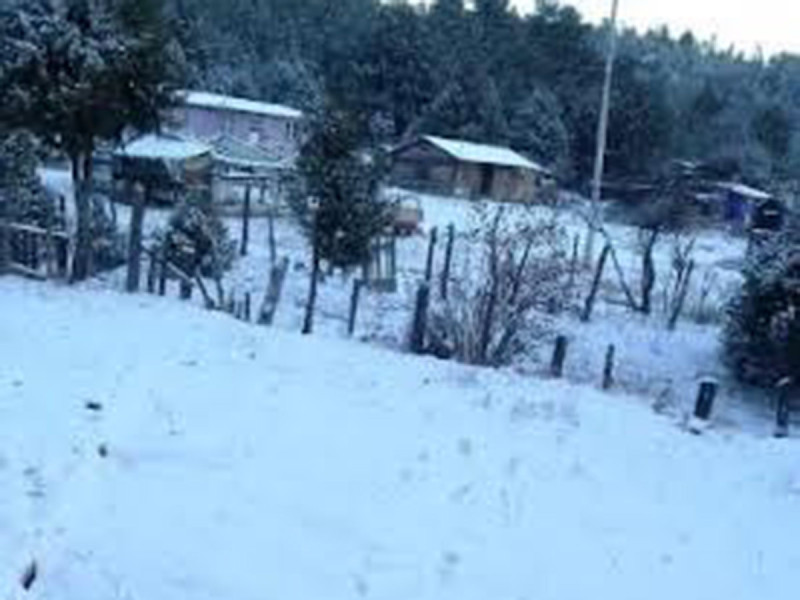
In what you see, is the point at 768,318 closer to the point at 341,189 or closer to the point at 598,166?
the point at 341,189

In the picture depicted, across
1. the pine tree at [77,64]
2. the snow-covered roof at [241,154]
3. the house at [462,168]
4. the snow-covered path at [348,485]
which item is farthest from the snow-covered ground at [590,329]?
the house at [462,168]

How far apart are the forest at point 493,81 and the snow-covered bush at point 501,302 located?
50003 millimetres

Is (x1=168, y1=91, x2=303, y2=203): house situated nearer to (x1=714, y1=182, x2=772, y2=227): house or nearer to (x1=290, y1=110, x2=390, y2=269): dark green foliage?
(x1=714, y1=182, x2=772, y2=227): house

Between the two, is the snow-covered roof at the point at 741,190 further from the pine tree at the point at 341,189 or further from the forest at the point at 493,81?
the pine tree at the point at 341,189

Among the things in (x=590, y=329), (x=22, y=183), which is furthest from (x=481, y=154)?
(x=22, y=183)

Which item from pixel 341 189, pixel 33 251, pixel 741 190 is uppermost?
pixel 341 189

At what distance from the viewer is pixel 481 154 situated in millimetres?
67312

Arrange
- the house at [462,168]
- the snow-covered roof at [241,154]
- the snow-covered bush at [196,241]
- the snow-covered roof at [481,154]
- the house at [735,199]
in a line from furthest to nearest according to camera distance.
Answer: the house at [735,199], the house at [462,168], the snow-covered roof at [481,154], the snow-covered roof at [241,154], the snow-covered bush at [196,241]

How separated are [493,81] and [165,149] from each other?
128 feet

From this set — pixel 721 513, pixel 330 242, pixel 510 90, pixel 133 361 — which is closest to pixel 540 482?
pixel 721 513

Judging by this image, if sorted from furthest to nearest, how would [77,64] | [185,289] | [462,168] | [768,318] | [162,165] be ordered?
[462,168] → [162,165] → [768,318] → [185,289] → [77,64]

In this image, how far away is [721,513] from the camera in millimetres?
8289

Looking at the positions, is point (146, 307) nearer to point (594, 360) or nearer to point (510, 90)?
point (594, 360)

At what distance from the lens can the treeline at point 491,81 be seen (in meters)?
76.7
